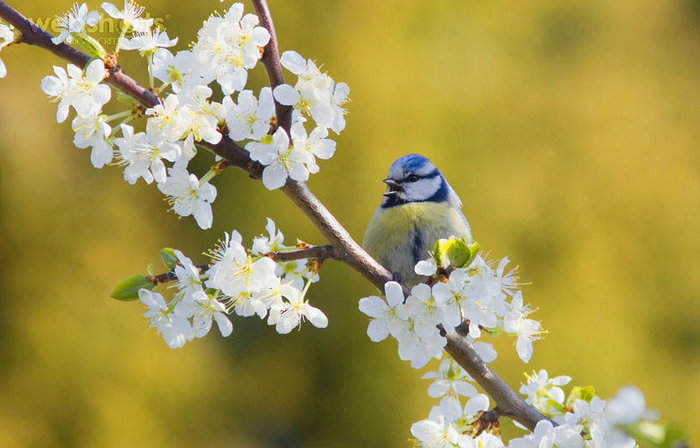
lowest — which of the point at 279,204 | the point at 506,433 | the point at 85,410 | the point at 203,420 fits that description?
the point at 85,410

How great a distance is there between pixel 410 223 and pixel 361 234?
6.00ft

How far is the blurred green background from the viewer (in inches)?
148

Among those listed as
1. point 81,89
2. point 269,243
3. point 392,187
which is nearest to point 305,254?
point 269,243

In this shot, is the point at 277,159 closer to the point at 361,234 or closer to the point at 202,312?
the point at 202,312

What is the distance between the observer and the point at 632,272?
161 inches

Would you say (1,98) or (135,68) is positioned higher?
(135,68)

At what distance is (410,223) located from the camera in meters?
2.01

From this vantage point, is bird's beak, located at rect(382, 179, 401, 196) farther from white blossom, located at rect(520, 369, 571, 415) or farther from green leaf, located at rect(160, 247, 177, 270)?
green leaf, located at rect(160, 247, 177, 270)

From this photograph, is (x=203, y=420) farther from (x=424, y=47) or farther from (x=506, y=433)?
(x=424, y=47)

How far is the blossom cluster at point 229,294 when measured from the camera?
1.10 meters

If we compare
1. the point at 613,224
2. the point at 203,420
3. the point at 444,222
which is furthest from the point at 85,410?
the point at 613,224

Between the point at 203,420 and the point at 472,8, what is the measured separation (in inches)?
109

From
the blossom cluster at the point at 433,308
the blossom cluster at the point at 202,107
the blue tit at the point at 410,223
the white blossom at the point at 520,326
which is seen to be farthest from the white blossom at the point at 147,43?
the blue tit at the point at 410,223

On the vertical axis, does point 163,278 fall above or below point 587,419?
below
